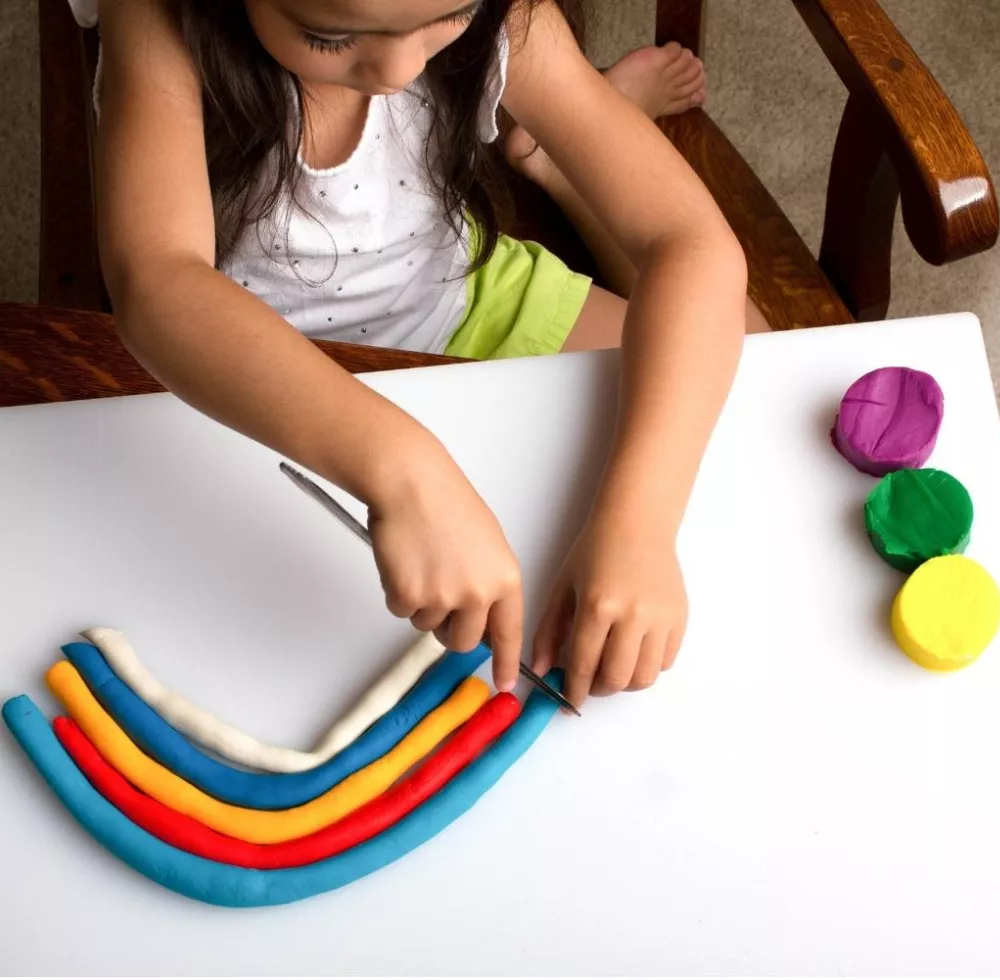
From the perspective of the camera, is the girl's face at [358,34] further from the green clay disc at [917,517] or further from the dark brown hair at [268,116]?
the green clay disc at [917,517]

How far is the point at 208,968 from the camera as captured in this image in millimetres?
518

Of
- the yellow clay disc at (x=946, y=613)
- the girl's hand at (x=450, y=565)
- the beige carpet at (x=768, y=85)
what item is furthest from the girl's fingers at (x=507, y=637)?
the beige carpet at (x=768, y=85)

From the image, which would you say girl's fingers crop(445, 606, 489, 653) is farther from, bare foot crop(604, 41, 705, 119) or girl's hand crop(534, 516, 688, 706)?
bare foot crop(604, 41, 705, 119)

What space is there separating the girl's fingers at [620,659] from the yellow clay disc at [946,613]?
0.42 ft

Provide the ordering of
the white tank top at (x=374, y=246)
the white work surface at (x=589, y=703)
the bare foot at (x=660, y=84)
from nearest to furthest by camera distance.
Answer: the white work surface at (x=589, y=703)
the white tank top at (x=374, y=246)
the bare foot at (x=660, y=84)

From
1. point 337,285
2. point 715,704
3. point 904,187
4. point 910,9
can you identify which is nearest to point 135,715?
point 715,704

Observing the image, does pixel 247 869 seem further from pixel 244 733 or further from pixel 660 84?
pixel 660 84

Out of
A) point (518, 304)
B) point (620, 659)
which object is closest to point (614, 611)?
point (620, 659)

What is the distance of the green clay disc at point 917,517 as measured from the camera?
58cm

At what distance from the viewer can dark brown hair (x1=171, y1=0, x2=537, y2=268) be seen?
672mm

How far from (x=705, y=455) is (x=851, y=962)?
0.26m

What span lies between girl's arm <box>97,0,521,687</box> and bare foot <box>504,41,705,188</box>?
0.36 meters

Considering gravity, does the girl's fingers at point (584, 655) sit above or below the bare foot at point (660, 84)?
below

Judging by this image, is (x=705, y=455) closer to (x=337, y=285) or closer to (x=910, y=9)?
(x=337, y=285)
